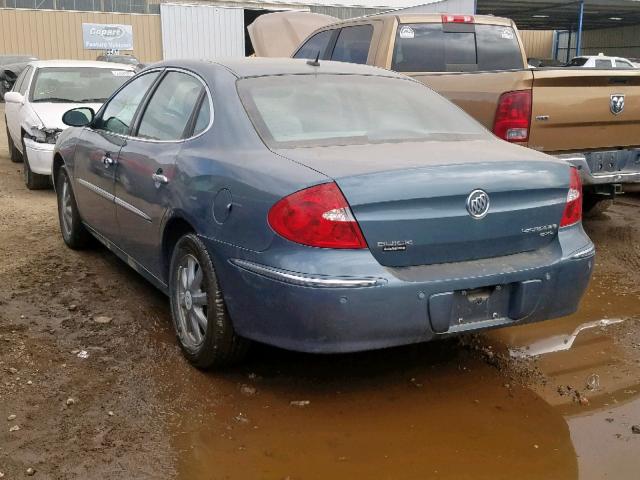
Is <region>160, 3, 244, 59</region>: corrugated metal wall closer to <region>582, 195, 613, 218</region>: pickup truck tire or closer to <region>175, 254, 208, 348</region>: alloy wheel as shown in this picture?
<region>582, 195, 613, 218</region>: pickup truck tire

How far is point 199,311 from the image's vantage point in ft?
11.7

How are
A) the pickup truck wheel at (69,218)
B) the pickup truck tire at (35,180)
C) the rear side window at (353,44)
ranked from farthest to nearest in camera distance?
the pickup truck tire at (35,180), the rear side window at (353,44), the pickup truck wheel at (69,218)

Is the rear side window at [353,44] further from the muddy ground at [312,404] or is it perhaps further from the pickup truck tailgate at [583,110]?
the muddy ground at [312,404]

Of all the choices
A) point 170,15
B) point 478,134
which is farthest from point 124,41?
point 478,134

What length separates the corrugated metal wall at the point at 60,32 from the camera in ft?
110

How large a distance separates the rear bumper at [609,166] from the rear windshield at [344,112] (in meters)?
1.90

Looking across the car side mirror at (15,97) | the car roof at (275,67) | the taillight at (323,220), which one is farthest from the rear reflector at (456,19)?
the car side mirror at (15,97)

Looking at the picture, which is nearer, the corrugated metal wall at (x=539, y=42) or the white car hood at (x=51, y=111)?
the white car hood at (x=51, y=111)

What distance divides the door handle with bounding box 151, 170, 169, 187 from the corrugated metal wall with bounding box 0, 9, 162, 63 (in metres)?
33.4

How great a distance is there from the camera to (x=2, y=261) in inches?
219

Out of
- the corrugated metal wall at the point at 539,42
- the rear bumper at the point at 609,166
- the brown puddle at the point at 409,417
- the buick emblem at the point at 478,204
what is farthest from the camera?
the corrugated metal wall at the point at 539,42

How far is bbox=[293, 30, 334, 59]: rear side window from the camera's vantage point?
25.9 feet

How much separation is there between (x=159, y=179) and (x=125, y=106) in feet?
4.14

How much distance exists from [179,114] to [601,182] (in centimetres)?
350
